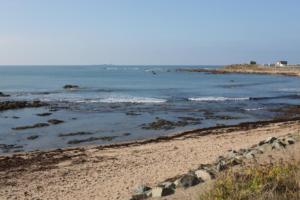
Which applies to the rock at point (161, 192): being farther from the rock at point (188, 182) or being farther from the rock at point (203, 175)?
the rock at point (203, 175)

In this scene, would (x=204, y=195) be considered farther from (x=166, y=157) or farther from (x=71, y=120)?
(x=71, y=120)

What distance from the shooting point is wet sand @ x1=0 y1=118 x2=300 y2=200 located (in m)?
12.0

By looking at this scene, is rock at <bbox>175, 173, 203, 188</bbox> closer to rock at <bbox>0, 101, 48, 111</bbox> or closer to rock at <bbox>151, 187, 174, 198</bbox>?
rock at <bbox>151, 187, 174, 198</bbox>

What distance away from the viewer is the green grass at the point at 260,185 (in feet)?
19.4

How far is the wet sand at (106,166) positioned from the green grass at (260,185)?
4277mm

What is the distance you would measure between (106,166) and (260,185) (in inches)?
366

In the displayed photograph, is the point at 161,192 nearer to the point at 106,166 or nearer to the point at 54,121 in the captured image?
the point at 106,166

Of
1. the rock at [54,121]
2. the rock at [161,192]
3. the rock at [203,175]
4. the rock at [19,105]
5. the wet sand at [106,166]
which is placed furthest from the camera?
the rock at [19,105]

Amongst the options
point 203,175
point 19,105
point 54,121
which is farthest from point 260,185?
point 19,105

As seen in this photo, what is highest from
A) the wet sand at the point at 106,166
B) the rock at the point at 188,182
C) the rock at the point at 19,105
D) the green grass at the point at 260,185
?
the green grass at the point at 260,185

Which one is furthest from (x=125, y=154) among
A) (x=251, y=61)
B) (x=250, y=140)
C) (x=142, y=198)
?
(x=251, y=61)

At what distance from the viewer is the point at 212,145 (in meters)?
18.1

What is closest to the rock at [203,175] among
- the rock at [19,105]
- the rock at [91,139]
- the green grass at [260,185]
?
the green grass at [260,185]

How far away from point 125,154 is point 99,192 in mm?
5589
